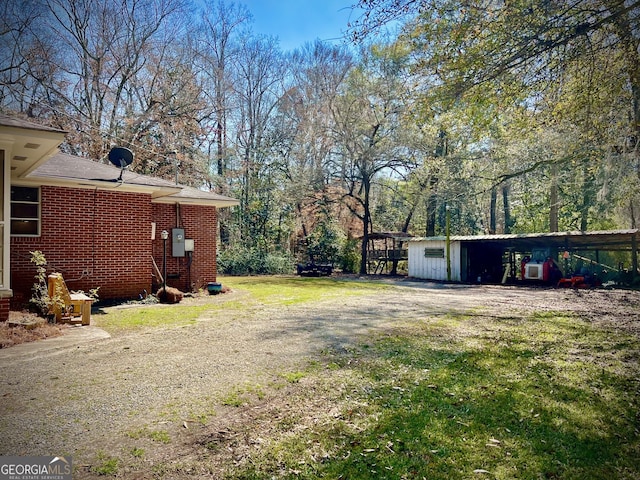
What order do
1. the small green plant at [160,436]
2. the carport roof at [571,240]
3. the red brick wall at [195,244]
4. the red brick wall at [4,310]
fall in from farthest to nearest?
the carport roof at [571,240] < the red brick wall at [195,244] < the red brick wall at [4,310] < the small green plant at [160,436]

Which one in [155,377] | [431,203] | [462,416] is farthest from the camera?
[431,203]

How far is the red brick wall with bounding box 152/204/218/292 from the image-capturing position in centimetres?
1137

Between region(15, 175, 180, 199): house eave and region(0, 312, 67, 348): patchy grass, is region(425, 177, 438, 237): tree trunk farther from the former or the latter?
region(0, 312, 67, 348): patchy grass

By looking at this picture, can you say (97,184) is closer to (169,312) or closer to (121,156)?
(121,156)

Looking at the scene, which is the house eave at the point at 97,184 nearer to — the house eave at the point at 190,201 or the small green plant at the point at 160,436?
the house eave at the point at 190,201

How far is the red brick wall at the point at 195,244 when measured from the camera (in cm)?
1137

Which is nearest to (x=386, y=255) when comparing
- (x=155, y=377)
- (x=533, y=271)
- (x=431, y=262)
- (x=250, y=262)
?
(x=431, y=262)

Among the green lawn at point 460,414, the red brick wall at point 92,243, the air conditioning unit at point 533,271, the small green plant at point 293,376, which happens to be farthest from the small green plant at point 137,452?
the air conditioning unit at point 533,271

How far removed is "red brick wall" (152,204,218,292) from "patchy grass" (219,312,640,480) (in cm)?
812

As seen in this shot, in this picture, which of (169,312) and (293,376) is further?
(169,312)

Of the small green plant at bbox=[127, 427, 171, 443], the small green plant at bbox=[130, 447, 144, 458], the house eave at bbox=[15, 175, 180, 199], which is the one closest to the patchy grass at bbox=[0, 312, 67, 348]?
the house eave at bbox=[15, 175, 180, 199]

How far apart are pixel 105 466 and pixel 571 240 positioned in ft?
60.8

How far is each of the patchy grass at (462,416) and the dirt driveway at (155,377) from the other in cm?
61

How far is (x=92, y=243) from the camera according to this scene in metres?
9.01
